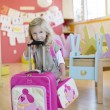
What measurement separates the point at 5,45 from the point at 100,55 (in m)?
3.83

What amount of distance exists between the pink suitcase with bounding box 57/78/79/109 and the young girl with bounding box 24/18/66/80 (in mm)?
Result: 55

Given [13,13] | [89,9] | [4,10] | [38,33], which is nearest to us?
[38,33]

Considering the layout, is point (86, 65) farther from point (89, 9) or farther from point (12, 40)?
point (89, 9)

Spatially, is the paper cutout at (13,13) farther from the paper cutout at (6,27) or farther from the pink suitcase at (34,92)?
the pink suitcase at (34,92)

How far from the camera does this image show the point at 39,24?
1.42 meters

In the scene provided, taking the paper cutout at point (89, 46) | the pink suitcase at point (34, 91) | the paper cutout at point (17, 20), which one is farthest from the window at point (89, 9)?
the pink suitcase at point (34, 91)

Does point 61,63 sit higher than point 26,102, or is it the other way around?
point 61,63

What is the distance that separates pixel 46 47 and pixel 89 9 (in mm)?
4727

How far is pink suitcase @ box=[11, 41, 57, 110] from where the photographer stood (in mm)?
1261

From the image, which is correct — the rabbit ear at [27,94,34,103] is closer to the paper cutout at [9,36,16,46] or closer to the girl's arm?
the girl's arm

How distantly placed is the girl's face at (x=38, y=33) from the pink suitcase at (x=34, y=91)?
22 centimetres

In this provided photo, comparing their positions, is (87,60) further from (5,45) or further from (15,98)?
(5,45)

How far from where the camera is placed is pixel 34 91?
1.28 metres

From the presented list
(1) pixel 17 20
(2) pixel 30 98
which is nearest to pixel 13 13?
(1) pixel 17 20
